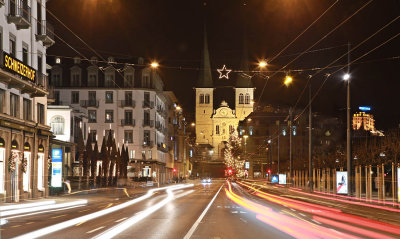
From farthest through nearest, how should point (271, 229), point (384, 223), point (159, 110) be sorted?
point (159, 110) → point (384, 223) → point (271, 229)

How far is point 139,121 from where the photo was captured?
8844 centimetres

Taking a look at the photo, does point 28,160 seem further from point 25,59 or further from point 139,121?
point 139,121

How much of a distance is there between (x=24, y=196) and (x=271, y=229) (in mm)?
24081

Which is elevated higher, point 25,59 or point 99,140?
point 25,59

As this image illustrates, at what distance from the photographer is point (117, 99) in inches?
3435

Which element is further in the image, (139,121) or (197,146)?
(197,146)

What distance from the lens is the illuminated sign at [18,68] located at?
32.5m

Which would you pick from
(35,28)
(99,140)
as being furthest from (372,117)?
(35,28)

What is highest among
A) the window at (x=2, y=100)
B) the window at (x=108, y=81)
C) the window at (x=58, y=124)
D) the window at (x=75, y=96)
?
the window at (x=108, y=81)

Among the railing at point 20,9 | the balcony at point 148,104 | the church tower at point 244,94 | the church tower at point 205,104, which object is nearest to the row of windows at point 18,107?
the railing at point 20,9

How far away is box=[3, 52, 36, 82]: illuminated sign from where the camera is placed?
32531 millimetres

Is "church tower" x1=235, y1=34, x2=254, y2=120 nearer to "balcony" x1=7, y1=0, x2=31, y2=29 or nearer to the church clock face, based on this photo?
the church clock face

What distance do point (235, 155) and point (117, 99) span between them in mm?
84648

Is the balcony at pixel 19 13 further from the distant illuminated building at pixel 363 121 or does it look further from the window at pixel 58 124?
the distant illuminated building at pixel 363 121
